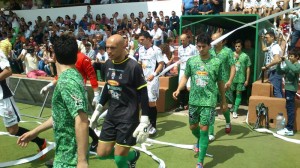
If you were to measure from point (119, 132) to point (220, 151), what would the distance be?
268 cm

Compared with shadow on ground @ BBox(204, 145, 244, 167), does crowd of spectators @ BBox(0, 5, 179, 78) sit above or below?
above

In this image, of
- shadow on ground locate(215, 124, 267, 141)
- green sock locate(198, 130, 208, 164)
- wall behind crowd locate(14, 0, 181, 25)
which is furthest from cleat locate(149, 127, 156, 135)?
wall behind crowd locate(14, 0, 181, 25)

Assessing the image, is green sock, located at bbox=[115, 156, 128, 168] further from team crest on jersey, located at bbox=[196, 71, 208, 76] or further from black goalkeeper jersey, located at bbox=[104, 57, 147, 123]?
team crest on jersey, located at bbox=[196, 71, 208, 76]

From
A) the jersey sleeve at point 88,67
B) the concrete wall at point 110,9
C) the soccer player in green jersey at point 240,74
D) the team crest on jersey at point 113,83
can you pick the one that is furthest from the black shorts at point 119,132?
the concrete wall at point 110,9

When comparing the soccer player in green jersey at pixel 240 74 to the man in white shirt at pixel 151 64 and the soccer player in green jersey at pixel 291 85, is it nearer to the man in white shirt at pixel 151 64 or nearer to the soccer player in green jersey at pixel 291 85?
the soccer player in green jersey at pixel 291 85

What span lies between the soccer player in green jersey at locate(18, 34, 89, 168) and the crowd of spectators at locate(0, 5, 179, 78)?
9861 mm

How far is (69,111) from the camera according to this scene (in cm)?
284

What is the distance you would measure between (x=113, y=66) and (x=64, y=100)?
1.89 m

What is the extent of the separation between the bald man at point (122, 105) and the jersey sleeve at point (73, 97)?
5.42 feet

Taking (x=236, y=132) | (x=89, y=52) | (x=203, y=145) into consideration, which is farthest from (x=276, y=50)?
(x=89, y=52)

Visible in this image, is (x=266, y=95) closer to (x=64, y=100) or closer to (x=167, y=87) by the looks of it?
(x=167, y=87)

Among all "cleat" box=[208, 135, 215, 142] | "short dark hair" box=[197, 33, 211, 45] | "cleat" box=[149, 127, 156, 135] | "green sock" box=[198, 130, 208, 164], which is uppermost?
"short dark hair" box=[197, 33, 211, 45]

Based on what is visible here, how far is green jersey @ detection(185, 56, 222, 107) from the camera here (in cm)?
562

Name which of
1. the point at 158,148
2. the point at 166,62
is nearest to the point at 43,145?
the point at 158,148
